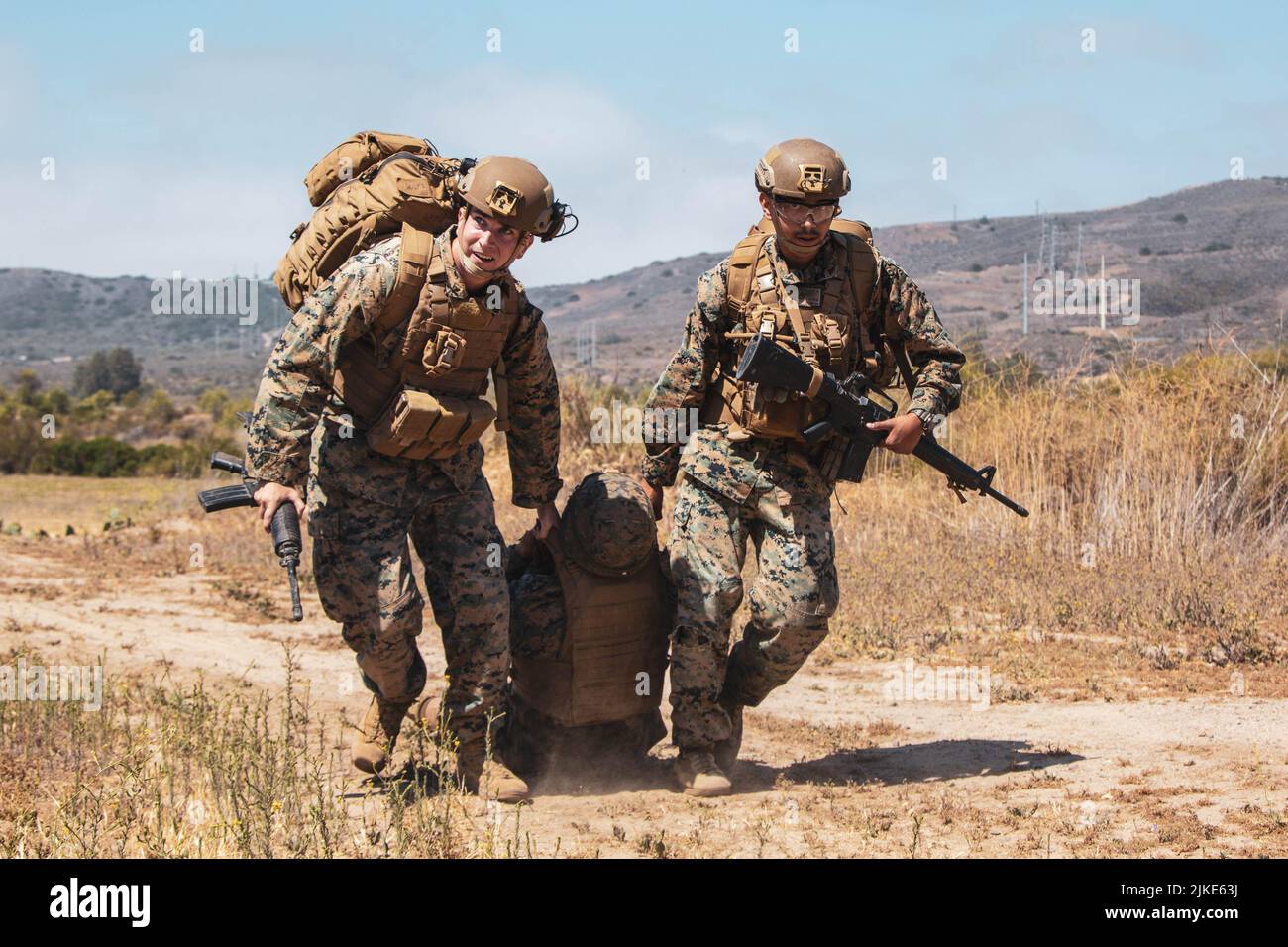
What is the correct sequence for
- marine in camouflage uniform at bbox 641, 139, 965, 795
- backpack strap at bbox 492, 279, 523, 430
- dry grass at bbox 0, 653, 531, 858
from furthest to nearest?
marine in camouflage uniform at bbox 641, 139, 965, 795
backpack strap at bbox 492, 279, 523, 430
dry grass at bbox 0, 653, 531, 858

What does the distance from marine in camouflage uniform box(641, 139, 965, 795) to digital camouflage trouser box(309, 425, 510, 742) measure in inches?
31.1

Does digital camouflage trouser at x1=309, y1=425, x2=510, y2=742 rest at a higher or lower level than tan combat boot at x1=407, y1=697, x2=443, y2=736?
higher

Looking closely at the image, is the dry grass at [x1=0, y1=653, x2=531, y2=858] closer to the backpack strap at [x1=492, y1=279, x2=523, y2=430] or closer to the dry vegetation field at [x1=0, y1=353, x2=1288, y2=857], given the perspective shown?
the dry vegetation field at [x1=0, y1=353, x2=1288, y2=857]

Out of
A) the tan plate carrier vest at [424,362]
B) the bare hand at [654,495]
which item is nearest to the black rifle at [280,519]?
the tan plate carrier vest at [424,362]

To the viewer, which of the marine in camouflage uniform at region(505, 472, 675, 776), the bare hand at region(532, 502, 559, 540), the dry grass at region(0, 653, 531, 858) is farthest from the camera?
the bare hand at region(532, 502, 559, 540)

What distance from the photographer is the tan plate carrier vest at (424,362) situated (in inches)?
205

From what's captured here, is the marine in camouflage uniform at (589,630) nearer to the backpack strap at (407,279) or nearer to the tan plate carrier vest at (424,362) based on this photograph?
the tan plate carrier vest at (424,362)

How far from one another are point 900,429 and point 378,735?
2431 millimetres

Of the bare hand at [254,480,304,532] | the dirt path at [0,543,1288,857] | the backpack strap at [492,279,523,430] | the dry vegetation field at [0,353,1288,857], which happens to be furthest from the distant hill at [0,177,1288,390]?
the bare hand at [254,480,304,532]

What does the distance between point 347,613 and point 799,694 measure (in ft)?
10.6

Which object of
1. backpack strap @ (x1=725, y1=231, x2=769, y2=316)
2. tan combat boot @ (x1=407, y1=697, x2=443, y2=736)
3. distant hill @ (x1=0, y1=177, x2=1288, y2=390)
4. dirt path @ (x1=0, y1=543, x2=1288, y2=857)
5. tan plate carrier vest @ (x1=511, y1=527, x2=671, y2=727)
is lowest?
dirt path @ (x1=0, y1=543, x2=1288, y2=857)

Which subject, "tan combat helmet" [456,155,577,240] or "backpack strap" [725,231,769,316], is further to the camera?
"backpack strap" [725,231,769,316]

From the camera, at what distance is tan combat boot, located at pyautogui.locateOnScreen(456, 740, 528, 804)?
5.58 m

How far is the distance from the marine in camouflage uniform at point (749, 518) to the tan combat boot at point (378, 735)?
1.13 m
